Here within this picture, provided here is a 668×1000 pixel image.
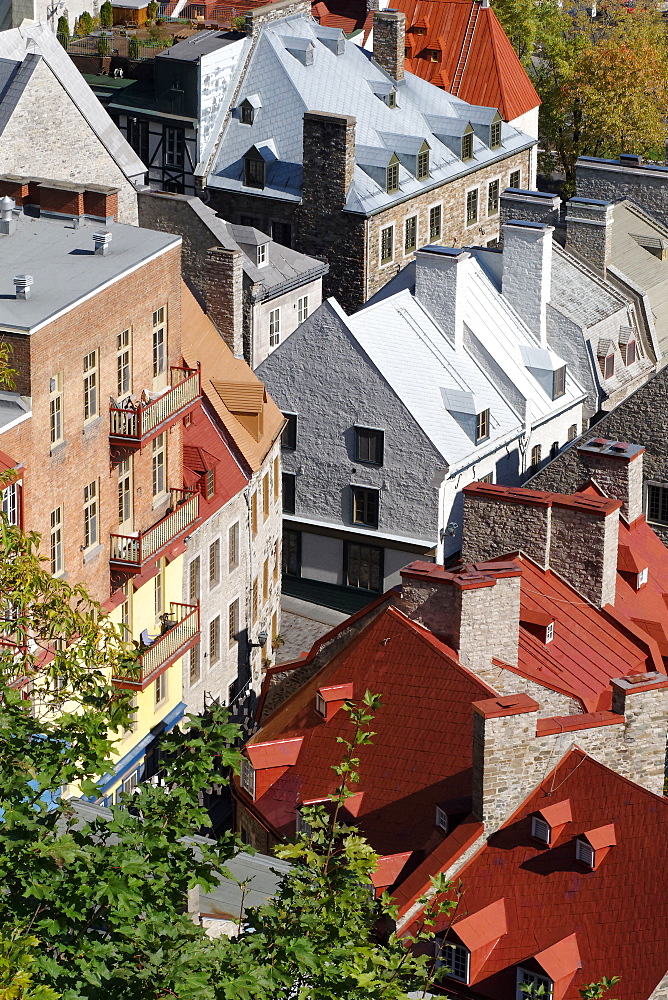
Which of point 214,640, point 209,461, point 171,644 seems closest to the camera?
point 171,644

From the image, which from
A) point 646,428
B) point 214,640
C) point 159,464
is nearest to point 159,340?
point 159,464

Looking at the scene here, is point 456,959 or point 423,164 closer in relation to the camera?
point 456,959

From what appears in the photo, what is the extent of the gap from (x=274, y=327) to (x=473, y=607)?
98.4ft

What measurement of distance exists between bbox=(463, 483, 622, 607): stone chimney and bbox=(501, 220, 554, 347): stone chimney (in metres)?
18.9

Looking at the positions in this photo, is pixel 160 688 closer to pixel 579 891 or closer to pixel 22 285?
pixel 22 285

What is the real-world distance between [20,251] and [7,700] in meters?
17.8

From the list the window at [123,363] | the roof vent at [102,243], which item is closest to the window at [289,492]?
the window at [123,363]

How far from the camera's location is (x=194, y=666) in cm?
4772

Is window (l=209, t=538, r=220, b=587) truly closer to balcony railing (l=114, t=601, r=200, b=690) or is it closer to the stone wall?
balcony railing (l=114, t=601, r=200, b=690)

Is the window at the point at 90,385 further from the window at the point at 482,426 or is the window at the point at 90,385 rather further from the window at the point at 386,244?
the window at the point at 386,244

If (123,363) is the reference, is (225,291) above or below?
below

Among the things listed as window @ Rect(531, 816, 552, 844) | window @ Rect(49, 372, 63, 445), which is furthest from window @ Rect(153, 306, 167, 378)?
window @ Rect(531, 816, 552, 844)

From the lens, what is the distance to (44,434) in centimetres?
3844

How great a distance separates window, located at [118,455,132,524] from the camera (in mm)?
42844
